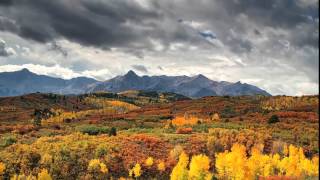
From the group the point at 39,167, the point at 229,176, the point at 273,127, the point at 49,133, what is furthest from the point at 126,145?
the point at 273,127

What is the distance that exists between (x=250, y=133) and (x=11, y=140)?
121ft

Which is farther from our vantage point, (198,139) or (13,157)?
(198,139)

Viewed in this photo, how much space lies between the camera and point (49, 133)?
247 feet

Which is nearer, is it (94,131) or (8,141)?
(8,141)

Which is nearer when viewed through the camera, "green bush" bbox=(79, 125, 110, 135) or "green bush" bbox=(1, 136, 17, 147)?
"green bush" bbox=(1, 136, 17, 147)

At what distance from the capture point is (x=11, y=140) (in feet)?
208

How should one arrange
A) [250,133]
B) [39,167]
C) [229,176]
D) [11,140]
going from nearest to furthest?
[229,176], [39,167], [11,140], [250,133]

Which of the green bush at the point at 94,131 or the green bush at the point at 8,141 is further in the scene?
the green bush at the point at 94,131

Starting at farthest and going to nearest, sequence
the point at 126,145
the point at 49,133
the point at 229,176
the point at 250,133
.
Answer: the point at 49,133 → the point at 250,133 → the point at 126,145 → the point at 229,176

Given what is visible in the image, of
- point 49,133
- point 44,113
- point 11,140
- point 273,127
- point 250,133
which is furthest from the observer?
point 44,113

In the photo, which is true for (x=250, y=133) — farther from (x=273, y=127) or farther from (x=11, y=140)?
(x=11, y=140)

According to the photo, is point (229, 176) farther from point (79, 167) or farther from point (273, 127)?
point (273, 127)

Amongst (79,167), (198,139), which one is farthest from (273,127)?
(79,167)

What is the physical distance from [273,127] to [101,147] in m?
40.6
